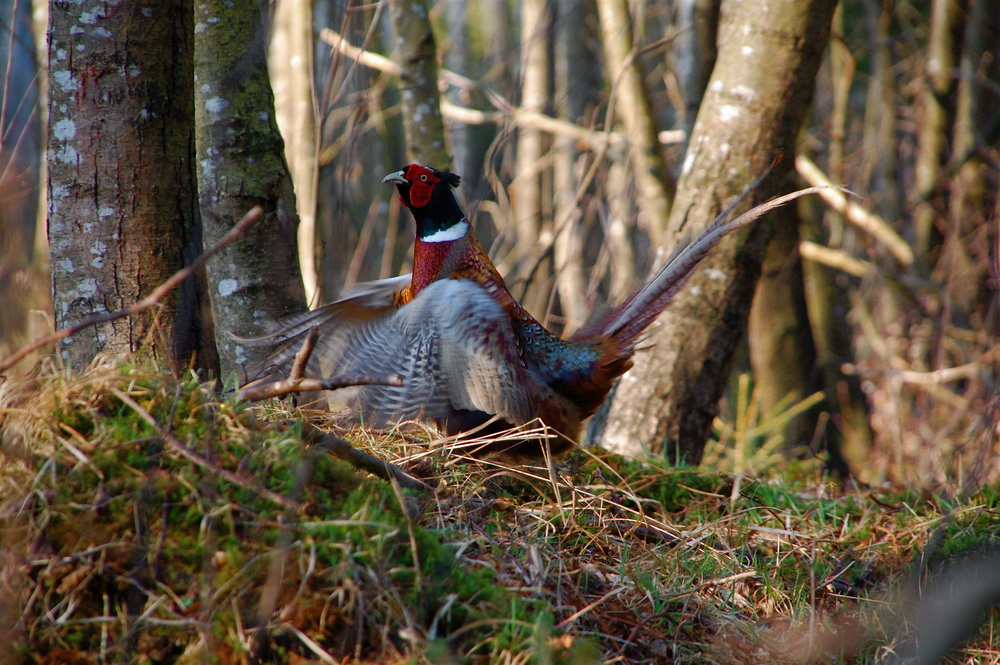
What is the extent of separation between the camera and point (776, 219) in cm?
404

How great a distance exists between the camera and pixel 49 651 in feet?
4.72

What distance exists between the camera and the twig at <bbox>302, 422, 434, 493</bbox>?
1901 millimetres

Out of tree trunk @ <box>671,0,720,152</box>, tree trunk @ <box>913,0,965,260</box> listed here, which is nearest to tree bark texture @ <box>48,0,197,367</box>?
tree trunk @ <box>671,0,720,152</box>

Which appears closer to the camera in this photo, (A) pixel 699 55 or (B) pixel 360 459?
(B) pixel 360 459

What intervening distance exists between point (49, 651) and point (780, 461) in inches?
196

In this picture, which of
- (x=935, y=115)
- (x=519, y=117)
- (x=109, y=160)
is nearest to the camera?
(x=109, y=160)

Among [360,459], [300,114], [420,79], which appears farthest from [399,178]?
[300,114]

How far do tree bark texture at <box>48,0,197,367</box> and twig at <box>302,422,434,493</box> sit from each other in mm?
631

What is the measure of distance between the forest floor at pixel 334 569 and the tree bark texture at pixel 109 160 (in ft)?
1.76

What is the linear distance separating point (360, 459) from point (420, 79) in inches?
122

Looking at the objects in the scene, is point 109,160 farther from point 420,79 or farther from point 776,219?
point 776,219

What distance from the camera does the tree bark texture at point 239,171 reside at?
2.74 meters

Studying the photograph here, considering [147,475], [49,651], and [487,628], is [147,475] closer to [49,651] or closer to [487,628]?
[49,651]

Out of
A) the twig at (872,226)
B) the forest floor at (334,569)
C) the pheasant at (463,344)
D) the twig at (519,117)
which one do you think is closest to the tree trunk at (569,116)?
the twig at (519,117)
